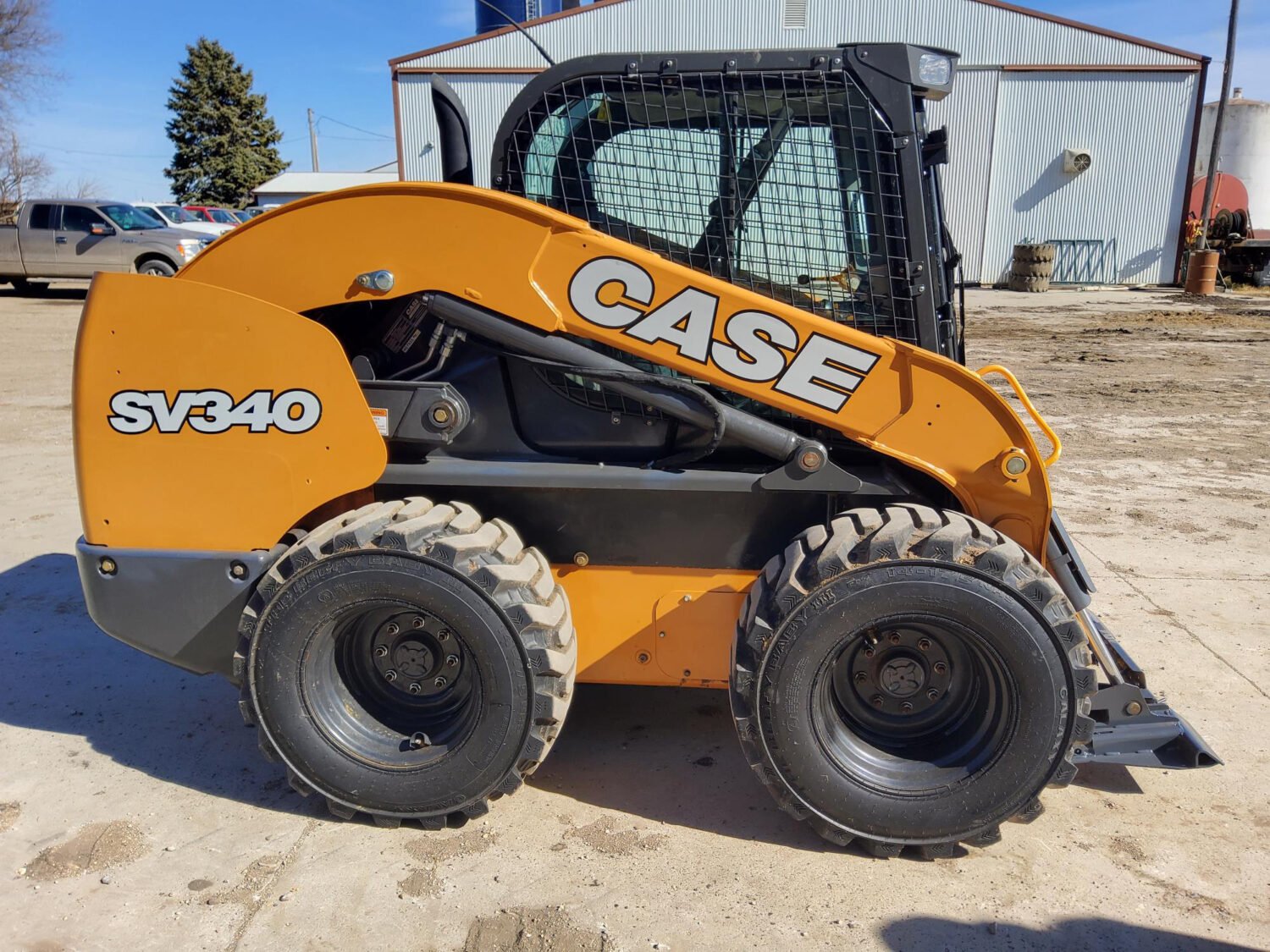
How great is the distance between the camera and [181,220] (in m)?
23.5

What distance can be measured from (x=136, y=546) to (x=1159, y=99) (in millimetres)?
28974

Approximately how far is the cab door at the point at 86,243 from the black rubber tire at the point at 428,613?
58.0 ft

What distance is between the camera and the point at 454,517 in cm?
306

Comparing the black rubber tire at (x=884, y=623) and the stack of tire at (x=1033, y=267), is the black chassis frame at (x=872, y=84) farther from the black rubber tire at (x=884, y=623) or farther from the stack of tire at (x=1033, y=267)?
the stack of tire at (x=1033, y=267)

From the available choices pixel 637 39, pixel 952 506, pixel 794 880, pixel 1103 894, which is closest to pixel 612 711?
pixel 794 880

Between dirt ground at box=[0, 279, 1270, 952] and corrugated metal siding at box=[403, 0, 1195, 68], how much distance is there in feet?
76.5

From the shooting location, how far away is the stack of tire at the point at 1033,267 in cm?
2508

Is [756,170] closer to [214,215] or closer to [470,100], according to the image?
[470,100]

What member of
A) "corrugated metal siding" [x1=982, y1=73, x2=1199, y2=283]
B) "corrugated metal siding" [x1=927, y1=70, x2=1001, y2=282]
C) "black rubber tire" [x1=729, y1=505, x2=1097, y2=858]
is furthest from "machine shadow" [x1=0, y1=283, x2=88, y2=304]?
"corrugated metal siding" [x1=982, y1=73, x2=1199, y2=283]

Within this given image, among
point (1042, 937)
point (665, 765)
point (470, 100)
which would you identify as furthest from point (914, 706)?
point (470, 100)

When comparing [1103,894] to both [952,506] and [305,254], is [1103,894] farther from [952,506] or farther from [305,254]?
[305,254]

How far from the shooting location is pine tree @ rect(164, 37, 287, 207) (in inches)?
1770

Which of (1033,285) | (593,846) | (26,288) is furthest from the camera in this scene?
(1033,285)

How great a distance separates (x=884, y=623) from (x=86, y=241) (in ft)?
64.0
